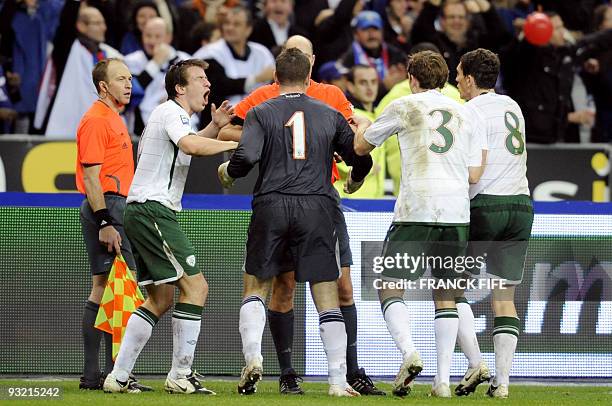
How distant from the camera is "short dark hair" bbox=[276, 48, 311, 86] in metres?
9.15

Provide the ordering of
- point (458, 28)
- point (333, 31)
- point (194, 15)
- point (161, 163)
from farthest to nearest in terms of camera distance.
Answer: point (194, 15) < point (333, 31) < point (458, 28) < point (161, 163)

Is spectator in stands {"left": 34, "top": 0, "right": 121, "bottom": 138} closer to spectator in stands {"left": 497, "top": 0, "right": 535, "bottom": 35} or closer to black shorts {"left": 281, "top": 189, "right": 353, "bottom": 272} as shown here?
spectator in stands {"left": 497, "top": 0, "right": 535, "bottom": 35}

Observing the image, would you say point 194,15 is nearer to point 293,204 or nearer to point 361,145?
point 361,145

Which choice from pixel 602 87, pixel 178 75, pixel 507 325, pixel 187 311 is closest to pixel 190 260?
pixel 187 311

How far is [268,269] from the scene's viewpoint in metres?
9.06

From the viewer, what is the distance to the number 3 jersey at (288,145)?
8.99 metres

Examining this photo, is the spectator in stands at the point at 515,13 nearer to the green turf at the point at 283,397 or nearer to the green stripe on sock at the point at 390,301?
the green turf at the point at 283,397

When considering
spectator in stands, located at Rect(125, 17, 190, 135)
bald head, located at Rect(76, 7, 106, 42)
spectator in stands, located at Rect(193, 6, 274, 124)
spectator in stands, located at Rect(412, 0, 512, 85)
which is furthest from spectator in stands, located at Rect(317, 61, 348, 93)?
bald head, located at Rect(76, 7, 106, 42)

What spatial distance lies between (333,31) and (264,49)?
1.21 metres

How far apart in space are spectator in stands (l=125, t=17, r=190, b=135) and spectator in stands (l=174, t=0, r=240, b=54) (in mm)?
870

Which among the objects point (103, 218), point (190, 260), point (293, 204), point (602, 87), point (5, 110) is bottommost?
point (190, 260)

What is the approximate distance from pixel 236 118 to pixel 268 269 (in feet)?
4.62

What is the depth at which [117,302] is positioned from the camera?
10.0m

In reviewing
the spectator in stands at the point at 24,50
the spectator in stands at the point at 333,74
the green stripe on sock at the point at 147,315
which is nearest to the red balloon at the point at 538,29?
the spectator in stands at the point at 333,74
